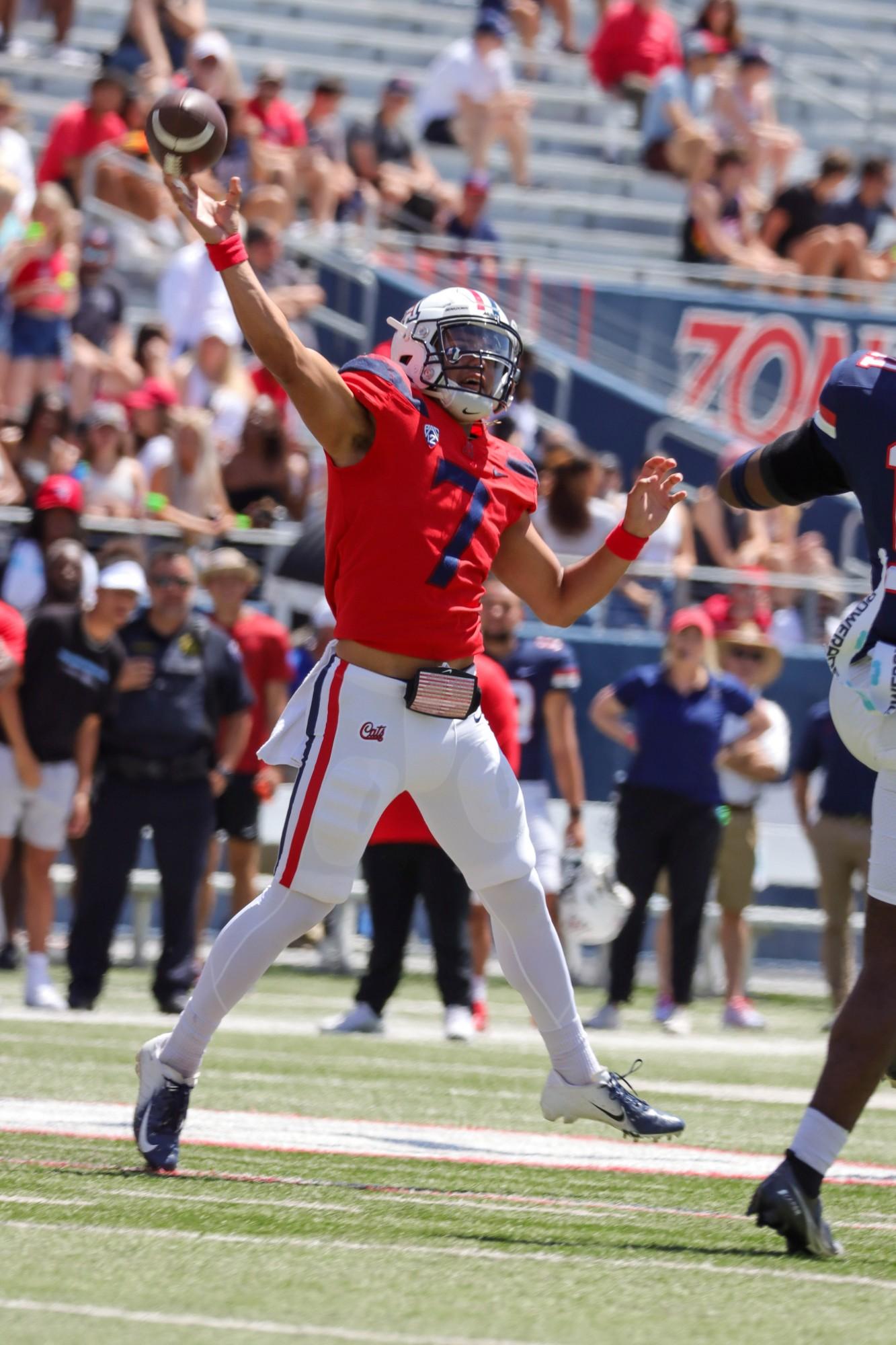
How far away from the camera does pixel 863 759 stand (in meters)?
5.16

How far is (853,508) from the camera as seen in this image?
56.2 ft

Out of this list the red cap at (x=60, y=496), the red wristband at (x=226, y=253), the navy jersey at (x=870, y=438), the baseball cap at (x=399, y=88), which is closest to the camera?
the navy jersey at (x=870, y=438)

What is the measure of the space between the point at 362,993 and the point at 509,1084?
173cm

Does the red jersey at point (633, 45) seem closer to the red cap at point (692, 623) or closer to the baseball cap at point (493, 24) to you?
the baseball cap at point (493, 24)

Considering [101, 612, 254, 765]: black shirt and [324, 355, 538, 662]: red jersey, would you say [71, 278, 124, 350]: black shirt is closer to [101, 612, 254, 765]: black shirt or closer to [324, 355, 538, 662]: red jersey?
[101, 612, 254, 765]: black shirt

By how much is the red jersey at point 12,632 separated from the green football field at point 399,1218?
77.2 inches

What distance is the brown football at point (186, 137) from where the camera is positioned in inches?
231

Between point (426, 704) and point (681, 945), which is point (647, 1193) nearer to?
point (426, 704)

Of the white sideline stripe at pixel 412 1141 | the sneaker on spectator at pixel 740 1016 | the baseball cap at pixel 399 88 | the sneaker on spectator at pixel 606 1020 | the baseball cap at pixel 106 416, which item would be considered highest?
the baseball cap at pixel 399 88

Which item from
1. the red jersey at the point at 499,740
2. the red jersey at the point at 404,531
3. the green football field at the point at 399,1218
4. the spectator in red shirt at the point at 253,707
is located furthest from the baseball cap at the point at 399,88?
the red jersey at the point at 404,531

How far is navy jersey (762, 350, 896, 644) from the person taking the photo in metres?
5.14

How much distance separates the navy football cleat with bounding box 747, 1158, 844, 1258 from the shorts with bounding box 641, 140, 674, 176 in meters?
17.2

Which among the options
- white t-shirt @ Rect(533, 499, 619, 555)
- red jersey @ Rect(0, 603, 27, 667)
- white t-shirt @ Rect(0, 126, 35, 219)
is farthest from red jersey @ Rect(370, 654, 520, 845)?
white t-shirt @ Rect(0, 126, 35, 219)

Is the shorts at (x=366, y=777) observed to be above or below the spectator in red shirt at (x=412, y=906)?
above
